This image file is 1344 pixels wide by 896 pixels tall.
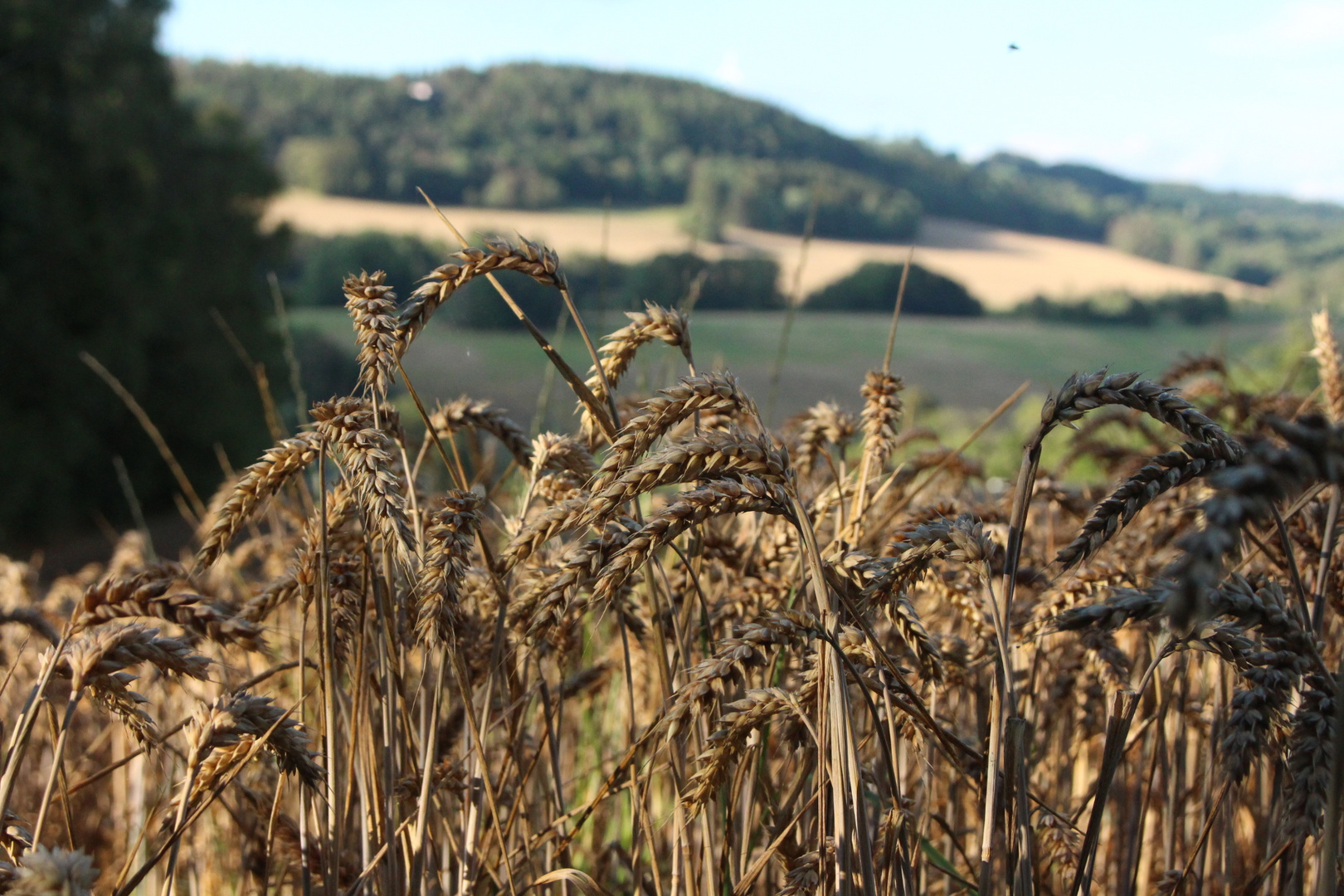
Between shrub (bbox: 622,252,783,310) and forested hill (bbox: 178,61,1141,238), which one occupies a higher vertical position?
forested hill (bbox: 178,61,1141,238)

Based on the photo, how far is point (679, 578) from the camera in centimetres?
185

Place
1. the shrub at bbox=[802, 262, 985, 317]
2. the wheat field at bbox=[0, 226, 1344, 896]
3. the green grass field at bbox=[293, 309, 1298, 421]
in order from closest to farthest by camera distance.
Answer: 1. the wheat field at bbox=[0, 226, 1344, 896]
2. the green grass field at bbox=[293, 309, 1298, 421]
3. the shrub at bbox=[802, 262, 985, 317]

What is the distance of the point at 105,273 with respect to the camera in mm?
12289

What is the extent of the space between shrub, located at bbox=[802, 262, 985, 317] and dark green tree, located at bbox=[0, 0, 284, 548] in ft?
54.3

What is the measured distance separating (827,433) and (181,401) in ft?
48.3

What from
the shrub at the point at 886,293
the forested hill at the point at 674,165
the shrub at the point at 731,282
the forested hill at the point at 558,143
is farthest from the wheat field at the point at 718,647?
the forested hill at the point at 558,143

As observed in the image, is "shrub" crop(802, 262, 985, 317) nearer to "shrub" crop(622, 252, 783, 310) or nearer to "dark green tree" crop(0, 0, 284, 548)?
"shrub" crop(622, 252, 783, 310)

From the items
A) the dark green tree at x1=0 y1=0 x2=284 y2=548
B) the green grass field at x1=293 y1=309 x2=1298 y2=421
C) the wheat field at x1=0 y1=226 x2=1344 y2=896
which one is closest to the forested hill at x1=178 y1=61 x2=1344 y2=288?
the green grass field at x1=293 y1=309 x2=1298 y2=421

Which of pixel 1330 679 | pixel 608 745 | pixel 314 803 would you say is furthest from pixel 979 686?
pixel 608 745

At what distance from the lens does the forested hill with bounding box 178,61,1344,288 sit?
34438mm

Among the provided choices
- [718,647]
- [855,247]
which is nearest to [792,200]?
[855,247]

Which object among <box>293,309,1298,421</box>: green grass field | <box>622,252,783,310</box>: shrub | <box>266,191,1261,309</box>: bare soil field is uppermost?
<box>266,191,1261,309</box>: bare soil field

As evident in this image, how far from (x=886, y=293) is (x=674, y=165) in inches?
531

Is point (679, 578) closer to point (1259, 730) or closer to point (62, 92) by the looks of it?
point (1259, 730)
